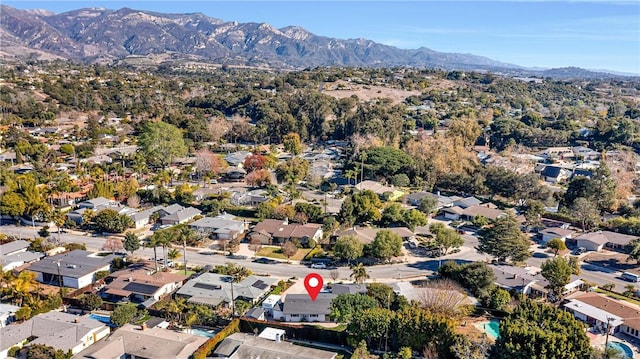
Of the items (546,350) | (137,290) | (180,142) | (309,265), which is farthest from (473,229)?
(180,142)

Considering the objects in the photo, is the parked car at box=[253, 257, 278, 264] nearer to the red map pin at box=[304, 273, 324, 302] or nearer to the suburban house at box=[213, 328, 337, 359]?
the red map pin at box=[304, 273, 324, 302]

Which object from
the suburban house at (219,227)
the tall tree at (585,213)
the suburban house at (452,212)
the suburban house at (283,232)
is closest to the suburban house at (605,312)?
the tall tree at (585,213)

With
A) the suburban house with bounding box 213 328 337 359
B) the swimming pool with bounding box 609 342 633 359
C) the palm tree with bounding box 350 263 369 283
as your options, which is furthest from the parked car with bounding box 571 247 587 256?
the suburban house with bounding box 213 328 337 359

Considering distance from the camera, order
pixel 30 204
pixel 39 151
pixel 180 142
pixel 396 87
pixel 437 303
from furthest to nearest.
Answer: pixel 396 87
pixel 180 142
pixel 39 151
pixel 30 204
pixel 437 303

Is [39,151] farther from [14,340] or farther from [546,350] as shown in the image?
[546,350]

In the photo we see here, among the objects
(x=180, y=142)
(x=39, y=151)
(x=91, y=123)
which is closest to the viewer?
(x=39, y=151)

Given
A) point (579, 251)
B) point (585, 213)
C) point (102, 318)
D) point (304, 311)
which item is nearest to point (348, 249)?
point (304, 311)

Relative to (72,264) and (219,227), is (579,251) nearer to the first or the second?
(219,227)
